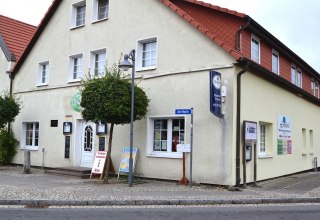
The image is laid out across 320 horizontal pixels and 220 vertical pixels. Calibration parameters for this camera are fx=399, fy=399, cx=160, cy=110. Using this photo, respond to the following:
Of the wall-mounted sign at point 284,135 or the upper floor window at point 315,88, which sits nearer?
the wall-mounted sign at point 284,135

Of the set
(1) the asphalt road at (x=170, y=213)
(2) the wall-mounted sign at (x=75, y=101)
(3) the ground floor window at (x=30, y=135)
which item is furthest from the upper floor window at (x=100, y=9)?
(1) the asphalt road at (x=170, y=213)

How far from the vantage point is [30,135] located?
20000 mm

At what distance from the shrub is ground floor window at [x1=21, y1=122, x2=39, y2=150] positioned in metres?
0.46

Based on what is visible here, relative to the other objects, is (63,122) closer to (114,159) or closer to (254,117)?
(114,159)

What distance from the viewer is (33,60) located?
20.2m

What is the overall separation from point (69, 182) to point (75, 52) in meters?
6.63

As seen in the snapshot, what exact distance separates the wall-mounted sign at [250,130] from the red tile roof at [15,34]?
14089 mm

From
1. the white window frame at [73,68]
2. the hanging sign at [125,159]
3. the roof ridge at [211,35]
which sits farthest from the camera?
the white window frame at [73,68]

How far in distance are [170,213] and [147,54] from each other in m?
8.00

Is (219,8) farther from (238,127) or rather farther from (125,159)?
(125,159)

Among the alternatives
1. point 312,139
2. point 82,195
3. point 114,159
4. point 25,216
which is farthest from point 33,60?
point 312,139

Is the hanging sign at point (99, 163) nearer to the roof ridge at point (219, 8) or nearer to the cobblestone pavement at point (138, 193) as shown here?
the cobblestone pavement at point (138, 193)

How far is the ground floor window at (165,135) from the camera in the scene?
554 inches

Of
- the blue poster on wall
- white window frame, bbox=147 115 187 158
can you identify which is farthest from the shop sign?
the blue poster on wall
